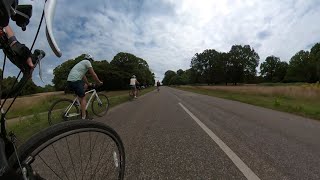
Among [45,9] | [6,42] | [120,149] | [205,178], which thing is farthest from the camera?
[205,178]

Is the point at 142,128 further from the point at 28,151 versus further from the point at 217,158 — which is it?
the point at 28,151

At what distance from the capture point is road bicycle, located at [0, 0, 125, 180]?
5.82 feet

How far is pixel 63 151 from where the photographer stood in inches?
98.2

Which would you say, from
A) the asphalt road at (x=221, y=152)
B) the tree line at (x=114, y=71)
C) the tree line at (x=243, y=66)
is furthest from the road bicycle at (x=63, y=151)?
the tree line at (x=243, y=66)

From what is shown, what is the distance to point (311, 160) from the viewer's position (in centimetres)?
518

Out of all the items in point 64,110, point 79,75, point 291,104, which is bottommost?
point 291,104

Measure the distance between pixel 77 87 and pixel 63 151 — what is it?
7.02 metres

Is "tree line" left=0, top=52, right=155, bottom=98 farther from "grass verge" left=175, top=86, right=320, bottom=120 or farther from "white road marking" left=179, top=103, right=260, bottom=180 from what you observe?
"white road marking" left=179, top=103, right=260, bottom=180

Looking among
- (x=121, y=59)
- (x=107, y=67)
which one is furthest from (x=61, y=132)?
(x=121, y=59)

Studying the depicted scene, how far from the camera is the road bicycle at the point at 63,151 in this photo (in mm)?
1773

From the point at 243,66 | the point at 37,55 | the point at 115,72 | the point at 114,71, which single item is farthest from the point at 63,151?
the point at 243,66

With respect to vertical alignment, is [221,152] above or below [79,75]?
below

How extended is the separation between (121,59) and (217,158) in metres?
100

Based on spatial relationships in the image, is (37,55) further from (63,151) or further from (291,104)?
(291,104)
